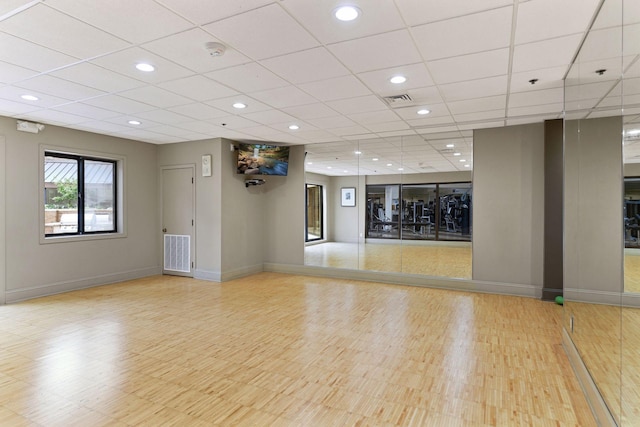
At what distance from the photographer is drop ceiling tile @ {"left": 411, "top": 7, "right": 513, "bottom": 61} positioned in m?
2.70

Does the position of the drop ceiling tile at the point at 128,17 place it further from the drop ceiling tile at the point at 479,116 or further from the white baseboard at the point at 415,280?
the white baseboard at the point at 415,280

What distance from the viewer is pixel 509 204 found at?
6266 mm

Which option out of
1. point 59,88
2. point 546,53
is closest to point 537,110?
point 546,53

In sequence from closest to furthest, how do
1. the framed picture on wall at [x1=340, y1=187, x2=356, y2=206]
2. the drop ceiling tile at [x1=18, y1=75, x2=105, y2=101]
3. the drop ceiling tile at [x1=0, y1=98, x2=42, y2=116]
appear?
1. the drop ceiling tile at [x1=18, y1=75, x2=105, y2=101]
2. the drop ceiling tile at [x1=0, y1=98, x2=42, y2=116]
3. the framed picture on wall at [x1=340, y1=187, x2=356, y2=206]

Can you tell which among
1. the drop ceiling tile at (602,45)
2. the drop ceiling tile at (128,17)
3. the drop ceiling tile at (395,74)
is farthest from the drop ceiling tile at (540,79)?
the drop ceiling tile at (128,17)

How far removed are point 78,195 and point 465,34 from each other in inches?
280

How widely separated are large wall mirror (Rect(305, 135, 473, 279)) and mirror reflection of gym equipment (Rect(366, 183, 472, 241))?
2cm

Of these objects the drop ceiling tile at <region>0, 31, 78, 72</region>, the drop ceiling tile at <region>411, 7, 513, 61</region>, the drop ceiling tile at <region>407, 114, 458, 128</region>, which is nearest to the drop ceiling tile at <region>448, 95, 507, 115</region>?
the drop ceiling tile at <region>407, 114, 458, 128</region>

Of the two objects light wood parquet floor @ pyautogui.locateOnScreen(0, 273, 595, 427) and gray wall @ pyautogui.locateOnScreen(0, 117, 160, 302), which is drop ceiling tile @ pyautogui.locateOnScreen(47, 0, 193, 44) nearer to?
light wood parquet floor @ pyautogui.locateOnScreen(0, 273, 595, 427)

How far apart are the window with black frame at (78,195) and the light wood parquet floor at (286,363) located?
1519 mm

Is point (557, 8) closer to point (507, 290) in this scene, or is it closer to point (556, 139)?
point (556, 139)

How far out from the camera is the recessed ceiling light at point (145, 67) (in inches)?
139

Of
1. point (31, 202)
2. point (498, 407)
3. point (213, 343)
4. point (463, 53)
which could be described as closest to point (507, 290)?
point (498, 407)

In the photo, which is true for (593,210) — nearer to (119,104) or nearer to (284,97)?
(284,97)
